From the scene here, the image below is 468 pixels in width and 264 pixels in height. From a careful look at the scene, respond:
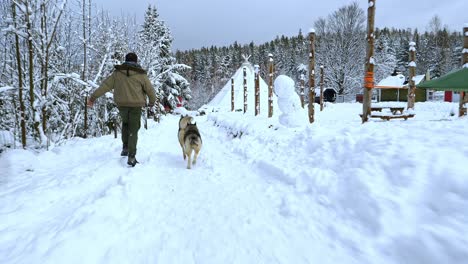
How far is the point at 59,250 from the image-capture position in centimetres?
213

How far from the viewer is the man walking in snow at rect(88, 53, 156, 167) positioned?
506cm

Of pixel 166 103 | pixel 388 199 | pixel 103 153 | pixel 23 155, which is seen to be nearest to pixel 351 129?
pixel 388 199

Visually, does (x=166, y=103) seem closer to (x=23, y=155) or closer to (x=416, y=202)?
(x=23, y=155)

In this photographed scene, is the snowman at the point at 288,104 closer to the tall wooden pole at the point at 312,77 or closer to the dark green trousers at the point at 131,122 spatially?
the tall wooden pole at the point at 312,77

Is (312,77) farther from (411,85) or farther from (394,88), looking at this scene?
(394,88)

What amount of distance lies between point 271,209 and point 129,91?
3.37m

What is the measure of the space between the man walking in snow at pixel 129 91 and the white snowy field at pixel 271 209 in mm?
689

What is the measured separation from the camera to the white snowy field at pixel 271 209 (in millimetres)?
2240

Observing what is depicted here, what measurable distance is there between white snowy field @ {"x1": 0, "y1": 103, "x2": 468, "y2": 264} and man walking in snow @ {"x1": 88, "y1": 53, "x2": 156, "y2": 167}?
689 mm

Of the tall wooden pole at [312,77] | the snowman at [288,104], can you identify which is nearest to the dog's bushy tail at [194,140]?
the snowman at [288,104]

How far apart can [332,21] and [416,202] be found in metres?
40.5

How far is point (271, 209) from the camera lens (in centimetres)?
337

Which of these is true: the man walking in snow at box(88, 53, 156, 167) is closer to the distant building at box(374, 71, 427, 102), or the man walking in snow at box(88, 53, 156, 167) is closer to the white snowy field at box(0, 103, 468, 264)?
the white snowy field at box(0, 103, 468, 264)

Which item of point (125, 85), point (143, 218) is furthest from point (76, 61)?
point (143, 218)
